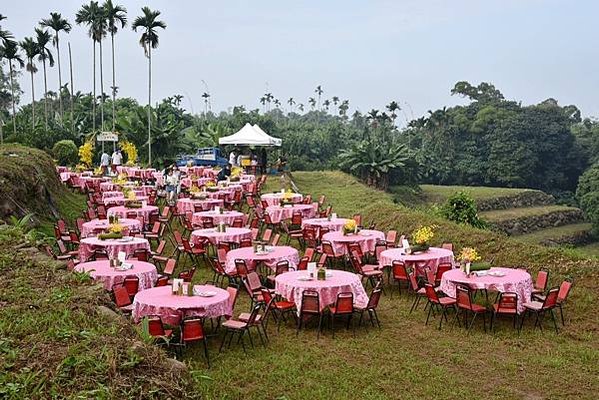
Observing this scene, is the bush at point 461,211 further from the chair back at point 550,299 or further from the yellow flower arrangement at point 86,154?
the yellow flower arrangement at point 86,154

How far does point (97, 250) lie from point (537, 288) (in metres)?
8.62

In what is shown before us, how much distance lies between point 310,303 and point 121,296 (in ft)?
9.51

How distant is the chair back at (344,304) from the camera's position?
990 cm

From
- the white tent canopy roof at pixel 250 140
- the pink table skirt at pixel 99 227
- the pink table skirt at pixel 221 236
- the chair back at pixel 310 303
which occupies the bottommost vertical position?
the chair back at pixel 310 303

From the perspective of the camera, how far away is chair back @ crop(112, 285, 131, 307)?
31.2 ft

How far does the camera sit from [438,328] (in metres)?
10.5

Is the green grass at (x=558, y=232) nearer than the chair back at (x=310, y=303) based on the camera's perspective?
No

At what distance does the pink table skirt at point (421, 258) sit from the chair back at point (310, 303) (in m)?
3.16

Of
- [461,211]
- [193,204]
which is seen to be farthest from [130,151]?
[461,211]

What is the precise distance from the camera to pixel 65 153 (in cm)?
3488

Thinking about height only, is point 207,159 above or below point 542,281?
above

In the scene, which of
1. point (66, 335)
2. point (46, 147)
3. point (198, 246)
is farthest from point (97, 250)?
point (46, 147)

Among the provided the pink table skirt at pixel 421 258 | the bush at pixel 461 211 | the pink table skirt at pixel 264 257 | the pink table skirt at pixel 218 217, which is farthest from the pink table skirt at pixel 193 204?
the pink table skirt at pixel 421 258

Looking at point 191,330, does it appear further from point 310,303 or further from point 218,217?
point 218,217
